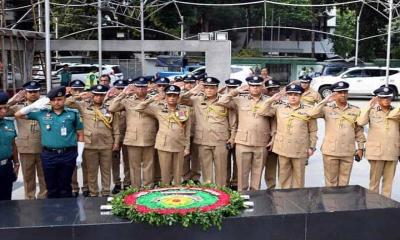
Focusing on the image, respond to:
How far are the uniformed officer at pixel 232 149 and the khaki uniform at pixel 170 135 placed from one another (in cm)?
49

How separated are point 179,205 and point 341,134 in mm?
2231

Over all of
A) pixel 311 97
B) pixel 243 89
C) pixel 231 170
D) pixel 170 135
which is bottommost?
pixel 231 170

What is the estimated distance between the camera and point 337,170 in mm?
5234

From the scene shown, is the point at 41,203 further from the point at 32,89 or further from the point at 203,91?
the point at 203,91

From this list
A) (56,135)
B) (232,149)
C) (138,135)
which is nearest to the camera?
(56,135)

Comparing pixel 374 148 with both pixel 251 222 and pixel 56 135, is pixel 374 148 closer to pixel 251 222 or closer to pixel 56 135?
pixel 251 222

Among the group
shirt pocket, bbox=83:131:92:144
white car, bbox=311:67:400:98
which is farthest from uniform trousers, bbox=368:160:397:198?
white car, bbox=311:67:400:98

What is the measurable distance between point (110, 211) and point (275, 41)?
37.2 metres

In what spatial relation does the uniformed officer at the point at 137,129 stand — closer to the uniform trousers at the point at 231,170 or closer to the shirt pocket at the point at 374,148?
the uniform trousers at the point at 231,170

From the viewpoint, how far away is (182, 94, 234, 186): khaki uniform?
5535mm

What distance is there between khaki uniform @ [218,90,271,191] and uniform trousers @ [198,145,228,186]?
20 centimetres

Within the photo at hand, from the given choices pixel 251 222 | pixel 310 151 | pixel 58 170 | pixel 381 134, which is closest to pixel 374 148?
pixel 381 134

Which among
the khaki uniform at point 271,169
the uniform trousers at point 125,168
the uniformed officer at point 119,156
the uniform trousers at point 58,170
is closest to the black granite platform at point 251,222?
the uniform trousers at point 58,170

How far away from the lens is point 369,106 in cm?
509
